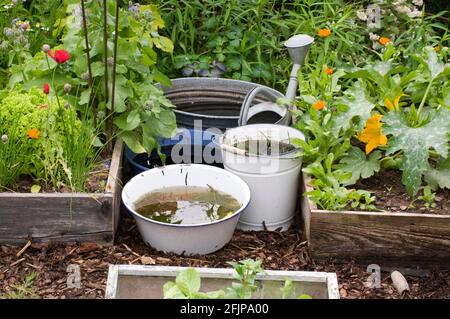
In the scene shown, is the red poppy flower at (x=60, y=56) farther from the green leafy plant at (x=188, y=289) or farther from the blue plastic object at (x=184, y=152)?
the green leafy plant at (x=188, y=289)

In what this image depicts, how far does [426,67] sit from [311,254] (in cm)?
107

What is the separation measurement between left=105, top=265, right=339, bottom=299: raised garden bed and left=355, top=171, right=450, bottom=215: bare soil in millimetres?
775

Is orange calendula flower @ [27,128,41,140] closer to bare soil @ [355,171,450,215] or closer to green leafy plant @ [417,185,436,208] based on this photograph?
bare soil @ [355,171,450,215]

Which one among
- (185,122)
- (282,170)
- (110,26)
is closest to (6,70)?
(110,26)

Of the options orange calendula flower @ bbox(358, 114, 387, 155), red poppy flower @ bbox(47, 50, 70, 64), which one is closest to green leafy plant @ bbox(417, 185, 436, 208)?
orange calendula flower @ bbox(358, 114, 387, 155)

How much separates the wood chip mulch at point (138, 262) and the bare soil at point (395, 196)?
0.92 ft

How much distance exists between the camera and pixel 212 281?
2.71 meters

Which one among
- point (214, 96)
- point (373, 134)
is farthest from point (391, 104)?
point (214, 96)

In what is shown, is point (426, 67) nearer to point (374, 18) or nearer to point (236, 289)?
point (374, 18)

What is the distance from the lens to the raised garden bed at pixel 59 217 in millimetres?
3225

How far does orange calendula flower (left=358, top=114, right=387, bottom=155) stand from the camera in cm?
333

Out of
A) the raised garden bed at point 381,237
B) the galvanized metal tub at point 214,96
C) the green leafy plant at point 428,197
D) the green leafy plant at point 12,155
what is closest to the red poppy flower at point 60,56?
the green leafy plant at point 12,155

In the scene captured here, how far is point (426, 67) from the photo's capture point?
11.7ft

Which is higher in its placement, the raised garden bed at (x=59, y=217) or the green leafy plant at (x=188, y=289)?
the green leafy plant at (x=188, y=289)
